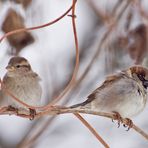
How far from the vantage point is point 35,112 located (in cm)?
255

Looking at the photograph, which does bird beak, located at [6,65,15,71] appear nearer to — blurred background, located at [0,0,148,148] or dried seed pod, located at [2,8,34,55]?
blurred background, located at [0,0,148,148]

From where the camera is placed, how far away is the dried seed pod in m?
2.82

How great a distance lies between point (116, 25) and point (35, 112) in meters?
0.71

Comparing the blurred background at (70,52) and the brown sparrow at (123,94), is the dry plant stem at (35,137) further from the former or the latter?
the brown sparrow at (123,94)

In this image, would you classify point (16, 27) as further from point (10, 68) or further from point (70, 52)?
point (70, 52)

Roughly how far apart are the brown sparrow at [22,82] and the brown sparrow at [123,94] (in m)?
0.27

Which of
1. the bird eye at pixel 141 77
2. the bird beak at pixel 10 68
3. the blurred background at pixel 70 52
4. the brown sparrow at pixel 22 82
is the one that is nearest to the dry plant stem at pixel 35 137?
the blurred background at pixel 70 52

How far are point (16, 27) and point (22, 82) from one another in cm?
66

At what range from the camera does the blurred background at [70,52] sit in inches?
114

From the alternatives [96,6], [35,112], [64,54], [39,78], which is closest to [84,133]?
[64,54]

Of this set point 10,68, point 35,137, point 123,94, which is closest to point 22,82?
point 10,68

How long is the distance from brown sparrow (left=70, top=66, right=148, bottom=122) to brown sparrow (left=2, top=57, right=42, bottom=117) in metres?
0.27

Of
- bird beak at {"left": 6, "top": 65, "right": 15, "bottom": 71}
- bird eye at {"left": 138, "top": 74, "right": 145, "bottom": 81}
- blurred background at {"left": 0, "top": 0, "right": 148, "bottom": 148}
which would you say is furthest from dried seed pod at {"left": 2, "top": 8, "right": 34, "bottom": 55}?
bird eye at {"left": 138, "top": 74, "right": 145, "bottom": 81}

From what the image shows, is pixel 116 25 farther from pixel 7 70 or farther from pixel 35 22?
pixel 7 70
